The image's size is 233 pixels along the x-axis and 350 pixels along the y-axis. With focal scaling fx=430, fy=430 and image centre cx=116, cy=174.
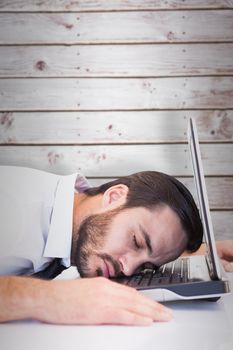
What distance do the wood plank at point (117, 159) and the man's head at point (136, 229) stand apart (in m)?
0.49

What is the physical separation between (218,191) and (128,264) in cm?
81

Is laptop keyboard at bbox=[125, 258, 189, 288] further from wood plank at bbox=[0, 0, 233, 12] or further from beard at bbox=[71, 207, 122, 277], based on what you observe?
wood plank at bbox=[0, 0, 233, 12]

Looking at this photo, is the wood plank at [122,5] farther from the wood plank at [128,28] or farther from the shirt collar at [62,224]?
the shirt collar at [62,224]

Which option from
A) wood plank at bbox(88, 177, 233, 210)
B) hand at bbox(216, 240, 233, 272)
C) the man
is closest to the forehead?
the man

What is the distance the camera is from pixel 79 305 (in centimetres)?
59

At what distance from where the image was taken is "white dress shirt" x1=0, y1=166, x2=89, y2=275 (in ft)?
2.99

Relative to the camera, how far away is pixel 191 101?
5.26 feet

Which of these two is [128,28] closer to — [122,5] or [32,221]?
[122,5]

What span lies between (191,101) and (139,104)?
19 centimetres

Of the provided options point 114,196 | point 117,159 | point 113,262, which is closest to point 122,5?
point 117,159

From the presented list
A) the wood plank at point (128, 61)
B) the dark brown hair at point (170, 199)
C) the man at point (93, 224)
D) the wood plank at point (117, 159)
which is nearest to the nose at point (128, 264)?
the man at point (93, 224)

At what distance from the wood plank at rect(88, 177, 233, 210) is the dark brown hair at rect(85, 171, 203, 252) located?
49 cm

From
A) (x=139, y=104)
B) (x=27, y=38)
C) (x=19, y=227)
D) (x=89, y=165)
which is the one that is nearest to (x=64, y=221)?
(x=19, y=227)

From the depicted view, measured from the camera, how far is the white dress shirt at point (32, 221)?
2.99ft
